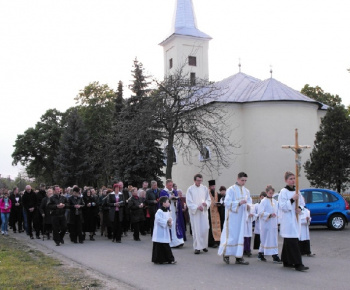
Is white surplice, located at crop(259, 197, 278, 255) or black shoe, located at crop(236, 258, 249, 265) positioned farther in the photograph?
white surplice, located at crop(259, 197, 278, 255)

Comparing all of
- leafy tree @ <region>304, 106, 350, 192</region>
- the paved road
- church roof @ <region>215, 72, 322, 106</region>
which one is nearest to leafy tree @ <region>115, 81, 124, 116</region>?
church roof @ <region>215, 72, 322, 106</region>

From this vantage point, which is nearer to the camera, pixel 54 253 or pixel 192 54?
pixel 54 253

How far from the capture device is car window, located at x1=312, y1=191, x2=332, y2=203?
17359 millimetres

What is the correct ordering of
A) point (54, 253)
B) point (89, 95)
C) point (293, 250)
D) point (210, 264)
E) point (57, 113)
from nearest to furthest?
point (293, 250) < point (210, 264) < point (54, 253) < point (89, 95) < point (57, 113)

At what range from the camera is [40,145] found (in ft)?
183

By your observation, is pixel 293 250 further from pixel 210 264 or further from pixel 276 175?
pixel 276 175

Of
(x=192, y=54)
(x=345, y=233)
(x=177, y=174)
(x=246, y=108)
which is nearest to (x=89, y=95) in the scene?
(x=192, y=54)

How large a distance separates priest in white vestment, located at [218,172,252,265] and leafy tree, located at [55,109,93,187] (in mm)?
36449

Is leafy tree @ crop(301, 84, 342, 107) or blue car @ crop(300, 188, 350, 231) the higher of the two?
leafy tree @ crop(301, 84, 342, 107)

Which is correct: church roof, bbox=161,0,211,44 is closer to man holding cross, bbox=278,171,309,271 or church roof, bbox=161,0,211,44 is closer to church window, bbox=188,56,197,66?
church window, bbox=188,56,197,66

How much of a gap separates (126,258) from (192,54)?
39.1 metres

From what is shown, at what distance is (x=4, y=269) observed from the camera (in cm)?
940

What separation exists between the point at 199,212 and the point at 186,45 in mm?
38141

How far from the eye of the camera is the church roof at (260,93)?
115 ft
